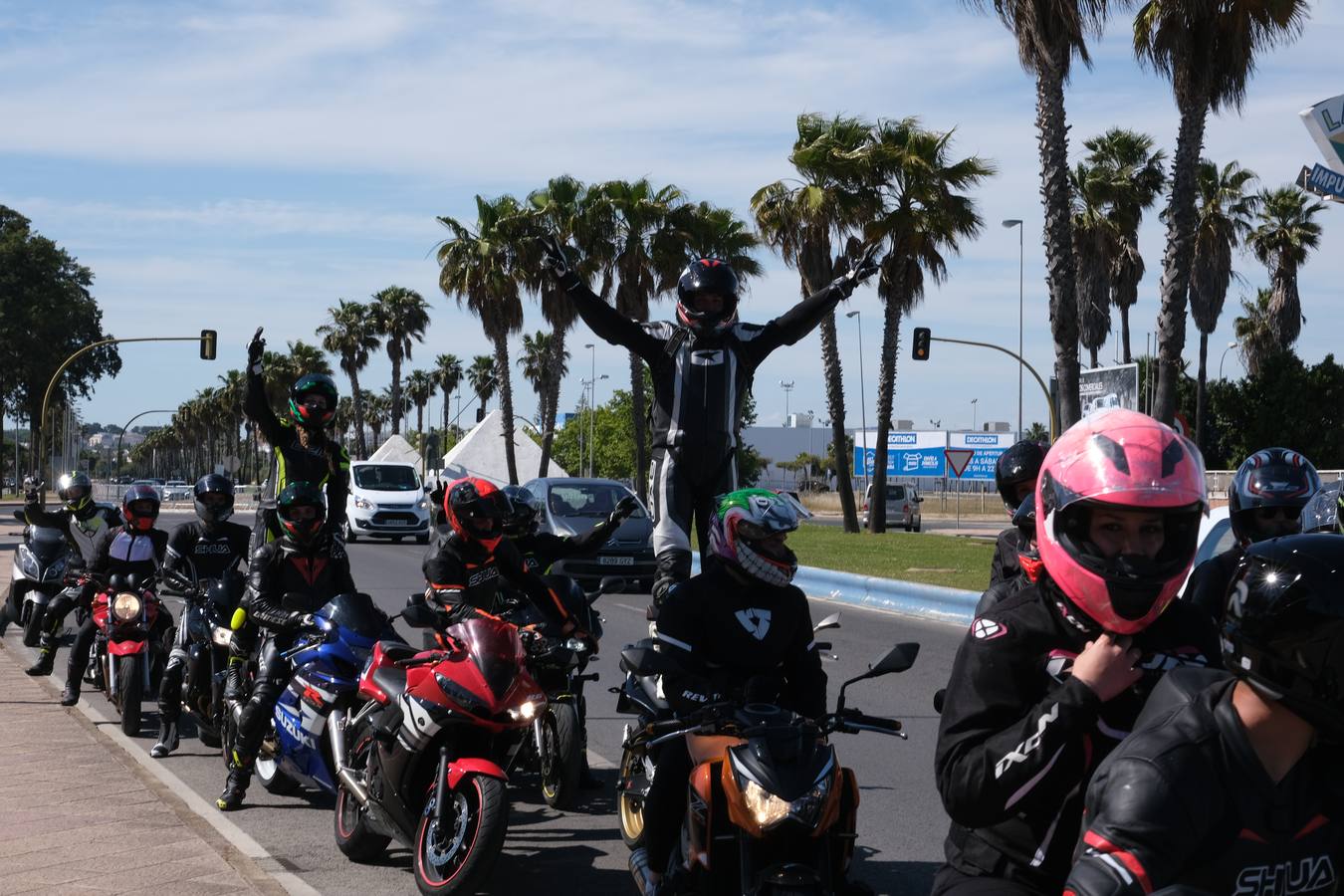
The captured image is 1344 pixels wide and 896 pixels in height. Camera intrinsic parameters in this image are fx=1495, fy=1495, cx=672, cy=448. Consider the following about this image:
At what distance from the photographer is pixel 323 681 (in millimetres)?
6953

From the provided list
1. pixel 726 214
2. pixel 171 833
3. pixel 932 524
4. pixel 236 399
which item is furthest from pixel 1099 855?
pixel 236 399

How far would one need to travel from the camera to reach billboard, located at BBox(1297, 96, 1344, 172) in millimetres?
10570

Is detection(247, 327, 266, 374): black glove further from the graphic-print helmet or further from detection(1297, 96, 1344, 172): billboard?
detection(1297, 96, 1344, 172): billboard

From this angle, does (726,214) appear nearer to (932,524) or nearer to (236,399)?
(932,524)

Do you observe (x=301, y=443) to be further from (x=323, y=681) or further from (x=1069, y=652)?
(x=1069, y=652)

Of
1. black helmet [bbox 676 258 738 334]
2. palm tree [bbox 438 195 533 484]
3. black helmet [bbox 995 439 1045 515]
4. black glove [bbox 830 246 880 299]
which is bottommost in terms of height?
black helmet [bbox 995 439 1045 515]

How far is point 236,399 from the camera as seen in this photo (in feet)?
374

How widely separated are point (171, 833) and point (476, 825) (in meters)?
1.96

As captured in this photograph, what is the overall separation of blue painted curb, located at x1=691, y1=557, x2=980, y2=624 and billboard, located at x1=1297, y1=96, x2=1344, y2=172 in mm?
6610

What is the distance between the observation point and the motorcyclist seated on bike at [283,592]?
7309 mm

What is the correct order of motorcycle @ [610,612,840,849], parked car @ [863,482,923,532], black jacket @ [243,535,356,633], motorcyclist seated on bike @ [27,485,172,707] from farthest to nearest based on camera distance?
parked car @ [863,482,923,532] → motorcyclist seated on bike @ [27,485,172,707] → black jacket @ [243,535,356,633] → motorcycle @ [610,612,840,849]

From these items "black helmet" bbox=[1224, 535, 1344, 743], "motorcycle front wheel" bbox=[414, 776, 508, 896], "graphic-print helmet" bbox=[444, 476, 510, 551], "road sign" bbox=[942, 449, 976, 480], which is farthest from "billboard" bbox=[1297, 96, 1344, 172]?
"road sign" bbox=[942, 449, 976, 480]

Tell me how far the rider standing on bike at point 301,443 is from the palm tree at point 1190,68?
1500 cm

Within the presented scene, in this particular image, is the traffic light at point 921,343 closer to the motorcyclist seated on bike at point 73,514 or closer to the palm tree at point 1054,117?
the palm tree at point 1054,117
